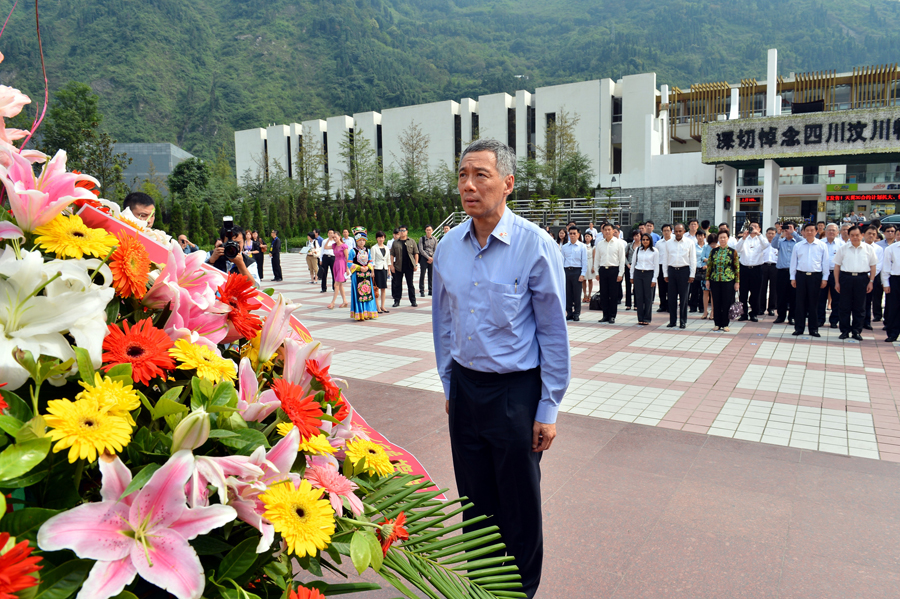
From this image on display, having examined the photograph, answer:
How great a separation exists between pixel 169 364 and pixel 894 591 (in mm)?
3050

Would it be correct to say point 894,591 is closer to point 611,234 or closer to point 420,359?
point 420,359

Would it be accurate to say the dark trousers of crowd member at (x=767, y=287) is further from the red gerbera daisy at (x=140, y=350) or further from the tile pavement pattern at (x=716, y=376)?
the red gerbera daisy at (x=140, y=350)

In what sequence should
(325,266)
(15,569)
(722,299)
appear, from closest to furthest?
1. (15,569)
2. (722,299)
3. (325,266)

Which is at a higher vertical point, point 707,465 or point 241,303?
point 241,303

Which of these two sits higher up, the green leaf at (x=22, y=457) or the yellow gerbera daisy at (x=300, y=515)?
the green leaf at (x=22, y=457)

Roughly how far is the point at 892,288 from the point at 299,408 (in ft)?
31.7

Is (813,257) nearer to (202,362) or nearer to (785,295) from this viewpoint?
(785,295)

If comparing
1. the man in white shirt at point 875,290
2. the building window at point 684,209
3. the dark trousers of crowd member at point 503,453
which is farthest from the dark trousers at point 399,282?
the building window at point 684,209

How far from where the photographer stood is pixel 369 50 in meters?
93.8

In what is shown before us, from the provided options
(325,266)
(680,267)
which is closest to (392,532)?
(680,267)

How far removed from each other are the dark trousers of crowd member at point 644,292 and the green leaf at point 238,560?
31.9 ft

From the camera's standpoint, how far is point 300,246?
120 feet

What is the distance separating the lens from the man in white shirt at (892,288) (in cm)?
816

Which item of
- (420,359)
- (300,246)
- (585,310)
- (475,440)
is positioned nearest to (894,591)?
(475,440)
